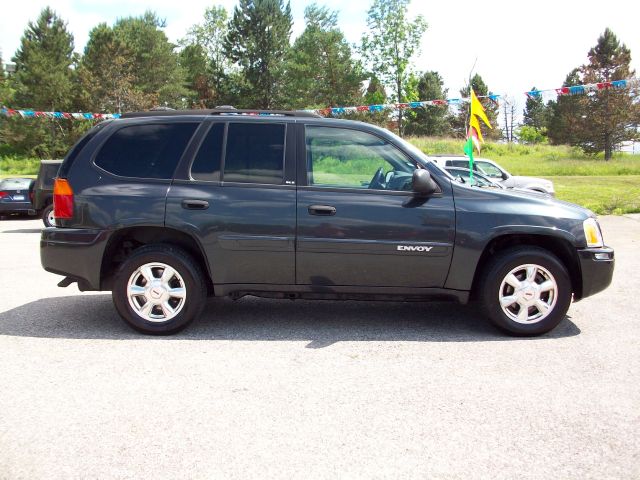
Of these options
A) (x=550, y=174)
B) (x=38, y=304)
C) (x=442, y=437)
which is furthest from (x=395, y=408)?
(x=550, y=174)

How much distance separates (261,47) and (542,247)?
53340 mm

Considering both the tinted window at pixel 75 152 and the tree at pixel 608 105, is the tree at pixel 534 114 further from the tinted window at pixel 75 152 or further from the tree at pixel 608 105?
the tinted window at pixel 75 152

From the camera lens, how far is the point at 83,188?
5094 millimetres

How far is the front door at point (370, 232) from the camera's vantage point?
4.90m

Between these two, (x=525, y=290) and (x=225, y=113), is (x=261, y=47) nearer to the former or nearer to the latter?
(x=225, y=113)

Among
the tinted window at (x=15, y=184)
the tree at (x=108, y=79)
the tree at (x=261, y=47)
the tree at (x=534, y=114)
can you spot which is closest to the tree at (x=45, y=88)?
the tree at (x=108, y=79)

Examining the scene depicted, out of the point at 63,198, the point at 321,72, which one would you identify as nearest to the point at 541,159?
the point at 321,72

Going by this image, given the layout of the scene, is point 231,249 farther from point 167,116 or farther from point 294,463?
point 294,463

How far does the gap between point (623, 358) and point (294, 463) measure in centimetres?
283

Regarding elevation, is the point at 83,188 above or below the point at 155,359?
above

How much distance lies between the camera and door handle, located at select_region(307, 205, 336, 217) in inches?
194

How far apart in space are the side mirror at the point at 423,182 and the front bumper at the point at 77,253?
8.29 feet

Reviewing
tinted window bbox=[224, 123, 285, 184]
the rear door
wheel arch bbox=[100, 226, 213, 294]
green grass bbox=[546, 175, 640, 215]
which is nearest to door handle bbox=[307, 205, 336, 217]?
the rear door

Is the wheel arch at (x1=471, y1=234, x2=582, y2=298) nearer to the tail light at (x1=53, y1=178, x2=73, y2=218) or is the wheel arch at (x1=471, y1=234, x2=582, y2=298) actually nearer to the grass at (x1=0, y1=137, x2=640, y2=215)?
the grass at (x1=0, y1=137, x2=640, y2=215)
